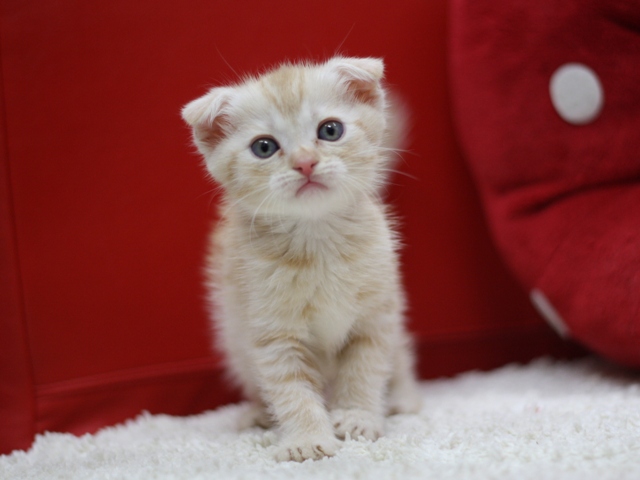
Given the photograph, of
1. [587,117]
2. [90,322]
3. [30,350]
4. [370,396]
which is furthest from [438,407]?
[30,350]

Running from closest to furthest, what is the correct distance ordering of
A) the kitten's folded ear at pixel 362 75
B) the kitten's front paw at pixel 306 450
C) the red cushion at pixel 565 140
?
the kitten's front paw at pixel 306 450 < the kitten's folded ear at pixel 362 75 < the red cushion at pixel 565 140

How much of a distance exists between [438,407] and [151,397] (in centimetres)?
69

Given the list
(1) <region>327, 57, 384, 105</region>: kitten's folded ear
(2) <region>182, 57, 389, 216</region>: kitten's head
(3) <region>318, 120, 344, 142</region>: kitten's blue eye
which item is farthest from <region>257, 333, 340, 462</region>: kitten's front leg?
(1) <region>327, 57, 384, 105</region>: kitten's folded ear

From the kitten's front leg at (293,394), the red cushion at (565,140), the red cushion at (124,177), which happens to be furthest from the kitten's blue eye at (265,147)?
the red cushion at (565,140)

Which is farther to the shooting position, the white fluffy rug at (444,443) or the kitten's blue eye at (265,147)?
the kitten's blue eye at (265,147)

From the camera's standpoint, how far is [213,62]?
56.9 inches

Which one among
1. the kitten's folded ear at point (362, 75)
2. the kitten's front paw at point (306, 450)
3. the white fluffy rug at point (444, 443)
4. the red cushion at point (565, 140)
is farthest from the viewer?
the red cushion at point (565, 140)

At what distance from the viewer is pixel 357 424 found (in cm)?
109

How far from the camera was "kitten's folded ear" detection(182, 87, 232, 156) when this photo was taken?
1.07 m

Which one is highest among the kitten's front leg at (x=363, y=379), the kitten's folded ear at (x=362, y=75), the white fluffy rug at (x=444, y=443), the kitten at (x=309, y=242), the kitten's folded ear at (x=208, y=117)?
the kitten's folded ear at (x=362, y=75)

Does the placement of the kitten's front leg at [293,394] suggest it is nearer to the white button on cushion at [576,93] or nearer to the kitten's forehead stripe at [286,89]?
the kitten's forehead stripe at [286,89]

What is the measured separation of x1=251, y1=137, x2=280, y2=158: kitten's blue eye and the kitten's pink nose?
0.08m

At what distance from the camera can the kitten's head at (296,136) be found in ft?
3.41

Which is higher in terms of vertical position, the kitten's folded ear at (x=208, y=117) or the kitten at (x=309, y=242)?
the kitten's folded ear at (x=208, y=117)
